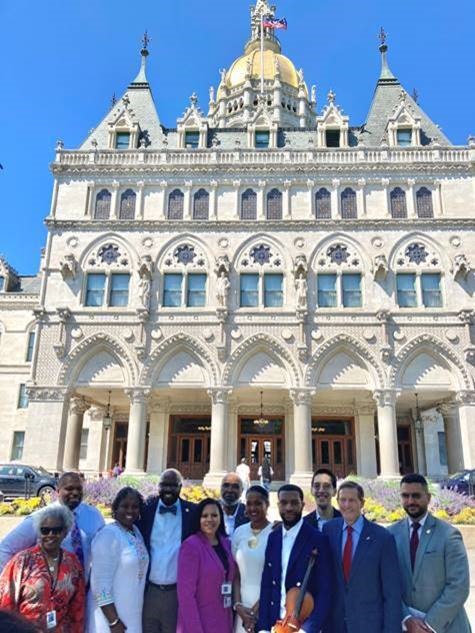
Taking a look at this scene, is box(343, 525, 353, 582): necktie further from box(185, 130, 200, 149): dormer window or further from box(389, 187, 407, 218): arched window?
box(185, 130, 200, 149): dormer window

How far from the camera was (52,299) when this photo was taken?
28266mm

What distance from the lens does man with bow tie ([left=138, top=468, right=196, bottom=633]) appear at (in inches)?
202

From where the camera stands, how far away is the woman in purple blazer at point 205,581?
4730 millimetres

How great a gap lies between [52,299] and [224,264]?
10.1m

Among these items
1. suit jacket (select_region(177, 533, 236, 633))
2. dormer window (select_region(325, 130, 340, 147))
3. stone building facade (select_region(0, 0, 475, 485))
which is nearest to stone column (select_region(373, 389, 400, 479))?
stone building facade (select_region(0, 0, 475, 485))

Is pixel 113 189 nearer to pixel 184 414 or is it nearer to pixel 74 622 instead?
pixel 184 414

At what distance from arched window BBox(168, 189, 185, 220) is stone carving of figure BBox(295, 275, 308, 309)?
8.17m

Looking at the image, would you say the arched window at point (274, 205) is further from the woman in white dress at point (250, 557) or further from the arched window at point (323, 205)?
the woman in white dress at point (250, 557)

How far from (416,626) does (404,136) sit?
31.7 meters

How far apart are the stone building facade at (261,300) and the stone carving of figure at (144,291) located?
115mm

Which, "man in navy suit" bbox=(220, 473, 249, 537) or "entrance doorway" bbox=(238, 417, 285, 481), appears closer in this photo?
"man in navy suit" bbox=(220, 473, 249, 537)

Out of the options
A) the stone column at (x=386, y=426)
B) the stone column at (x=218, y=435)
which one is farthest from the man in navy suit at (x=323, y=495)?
the stone column at (x=386, y=426)

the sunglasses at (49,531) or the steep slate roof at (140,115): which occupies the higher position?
the steep slate roof at (140,115)

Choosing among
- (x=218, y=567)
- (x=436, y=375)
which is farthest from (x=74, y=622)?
(x=436, y=375)
